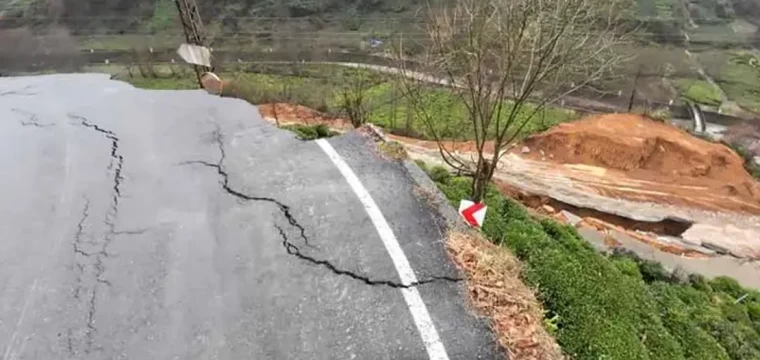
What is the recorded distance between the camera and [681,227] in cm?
1416

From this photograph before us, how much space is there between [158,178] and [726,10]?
1626 inches

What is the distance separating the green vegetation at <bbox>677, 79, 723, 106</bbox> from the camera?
26922mm

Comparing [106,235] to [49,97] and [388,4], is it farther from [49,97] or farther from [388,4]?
[388,4]

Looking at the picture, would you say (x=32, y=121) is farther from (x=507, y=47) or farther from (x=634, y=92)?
(x=634, y=92)

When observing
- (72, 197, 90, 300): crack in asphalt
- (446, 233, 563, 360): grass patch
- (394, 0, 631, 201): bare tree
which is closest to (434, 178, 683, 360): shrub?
(446, 233, 563, 360): grass patch

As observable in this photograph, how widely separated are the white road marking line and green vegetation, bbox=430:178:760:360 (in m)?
0.95

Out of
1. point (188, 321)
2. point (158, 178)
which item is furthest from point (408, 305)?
point (158, 178)

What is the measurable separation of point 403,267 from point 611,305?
76.1 inches

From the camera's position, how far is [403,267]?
4.26 m

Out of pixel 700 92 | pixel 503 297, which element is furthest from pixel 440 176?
pixel 700 92

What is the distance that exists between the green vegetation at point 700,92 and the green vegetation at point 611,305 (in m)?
20.6

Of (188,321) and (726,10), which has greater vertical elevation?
(188,321)

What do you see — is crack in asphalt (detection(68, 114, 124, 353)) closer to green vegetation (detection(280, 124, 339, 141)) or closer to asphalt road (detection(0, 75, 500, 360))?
asphalt road (detection(0, 75, 500, 360))

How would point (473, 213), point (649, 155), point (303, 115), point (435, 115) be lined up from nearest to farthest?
point (473, 213) < point (649, 155) < point (303, 115) < point (435, 115)
